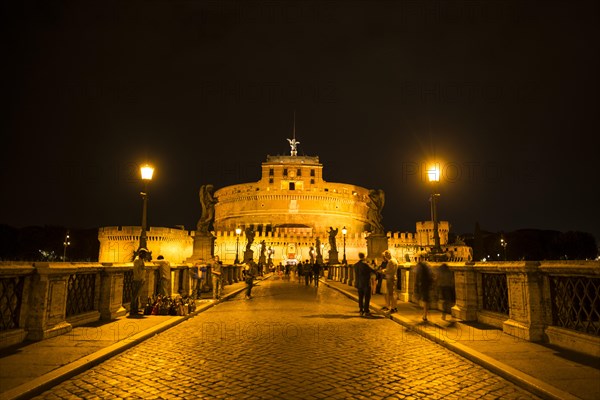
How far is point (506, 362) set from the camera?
572cm

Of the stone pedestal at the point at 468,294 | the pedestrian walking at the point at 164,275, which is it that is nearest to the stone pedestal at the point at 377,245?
the pedestrian walking at the point at 164,275

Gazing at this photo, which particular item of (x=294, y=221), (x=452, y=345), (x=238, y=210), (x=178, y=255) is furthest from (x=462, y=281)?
(x=238, y=210)

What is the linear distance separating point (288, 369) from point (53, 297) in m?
4.36

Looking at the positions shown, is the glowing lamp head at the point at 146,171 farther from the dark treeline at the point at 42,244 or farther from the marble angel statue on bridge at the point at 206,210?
the dark treeline at the point at 42,244

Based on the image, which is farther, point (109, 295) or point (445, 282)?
point (445, 282)

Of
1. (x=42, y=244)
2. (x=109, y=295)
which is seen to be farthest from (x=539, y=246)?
(x=42, y=244)

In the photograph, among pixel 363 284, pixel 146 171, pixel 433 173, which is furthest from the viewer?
pixel 433 173

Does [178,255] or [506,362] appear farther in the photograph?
[178,255]

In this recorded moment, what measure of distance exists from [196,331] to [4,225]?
95105 millimetres

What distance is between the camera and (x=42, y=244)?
87938 millimetres

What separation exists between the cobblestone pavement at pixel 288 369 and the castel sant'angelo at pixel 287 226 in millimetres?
59408

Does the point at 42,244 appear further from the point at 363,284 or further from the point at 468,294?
the point at 468,294

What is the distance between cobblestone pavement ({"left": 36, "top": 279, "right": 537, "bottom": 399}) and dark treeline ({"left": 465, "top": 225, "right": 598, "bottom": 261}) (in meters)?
67.1

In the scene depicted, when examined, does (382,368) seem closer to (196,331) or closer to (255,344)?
(255,344)
